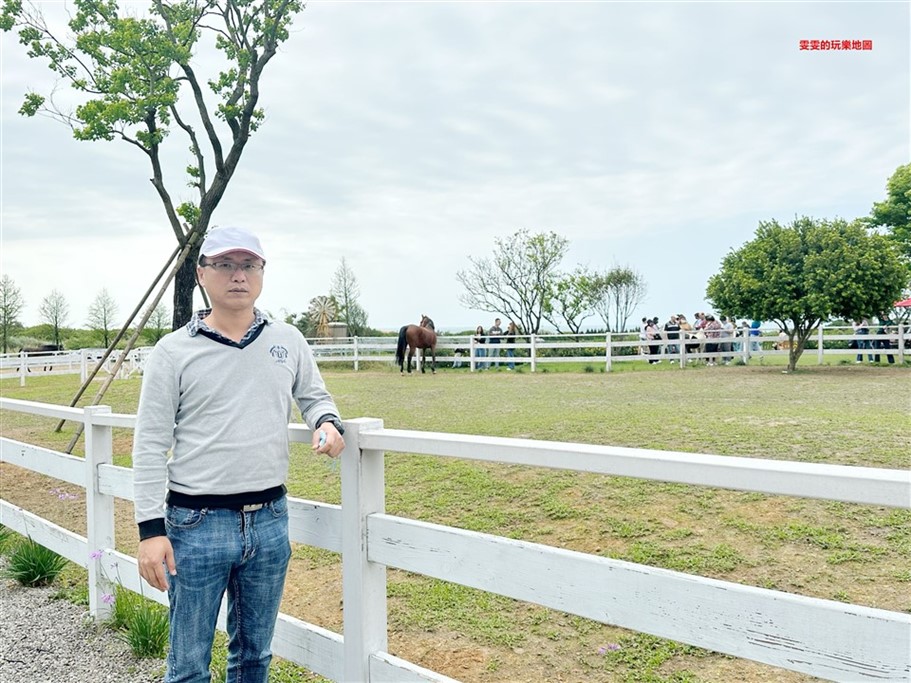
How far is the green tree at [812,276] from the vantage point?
1594cm

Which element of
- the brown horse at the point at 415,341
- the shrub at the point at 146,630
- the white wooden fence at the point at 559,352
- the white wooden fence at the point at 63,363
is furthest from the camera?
the white wooden fence at the point at 63,363

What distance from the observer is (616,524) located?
4.60 meters

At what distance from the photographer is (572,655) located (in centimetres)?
341

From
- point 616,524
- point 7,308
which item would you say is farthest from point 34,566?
point 7,308

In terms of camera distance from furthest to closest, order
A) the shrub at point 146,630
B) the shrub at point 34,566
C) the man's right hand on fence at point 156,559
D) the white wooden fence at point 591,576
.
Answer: the shrub at point 34,566 → the shrub at point 146,630 → the man's right hand on fence at point 156,559 → the white wooden fence at point 591,576

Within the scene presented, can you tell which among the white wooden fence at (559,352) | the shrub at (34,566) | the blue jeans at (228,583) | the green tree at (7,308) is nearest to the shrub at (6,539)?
the shrub at (34,566)

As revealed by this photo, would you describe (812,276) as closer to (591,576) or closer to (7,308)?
(591,576)

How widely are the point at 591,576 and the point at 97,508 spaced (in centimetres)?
296

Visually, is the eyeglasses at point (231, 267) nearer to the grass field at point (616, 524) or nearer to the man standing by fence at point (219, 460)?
the man standing by fence at point (219, 460)

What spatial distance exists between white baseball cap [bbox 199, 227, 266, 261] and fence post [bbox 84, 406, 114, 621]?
189 centimetres

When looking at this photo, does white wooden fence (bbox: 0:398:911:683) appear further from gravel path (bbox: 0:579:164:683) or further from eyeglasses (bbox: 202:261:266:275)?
gravel path (bbox: 0:579:164:683)

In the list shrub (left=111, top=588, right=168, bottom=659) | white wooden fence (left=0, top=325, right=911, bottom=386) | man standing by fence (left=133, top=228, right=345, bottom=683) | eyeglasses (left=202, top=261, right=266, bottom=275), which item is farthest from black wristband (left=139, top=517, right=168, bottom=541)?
white wooden fence (left=0, top=325, right=911, bottom=386)

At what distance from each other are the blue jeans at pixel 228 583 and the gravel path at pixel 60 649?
1125 millimetres

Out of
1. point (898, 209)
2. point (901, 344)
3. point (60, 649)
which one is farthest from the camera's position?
point (898, 209)
